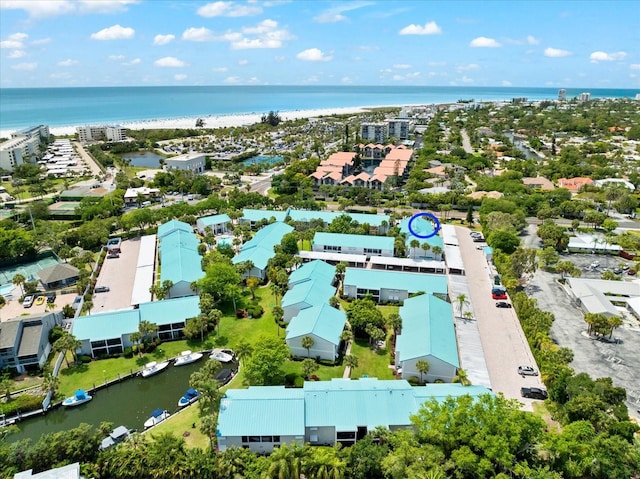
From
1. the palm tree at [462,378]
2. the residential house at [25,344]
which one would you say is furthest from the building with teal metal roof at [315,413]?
Result: the residential house at [25,344]

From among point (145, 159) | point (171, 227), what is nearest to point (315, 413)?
point (171, 227)

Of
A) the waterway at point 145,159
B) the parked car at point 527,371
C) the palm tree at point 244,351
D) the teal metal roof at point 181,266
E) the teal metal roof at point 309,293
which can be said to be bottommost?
the parked car at point 527,371

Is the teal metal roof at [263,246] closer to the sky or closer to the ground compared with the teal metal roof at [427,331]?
closer to the sky

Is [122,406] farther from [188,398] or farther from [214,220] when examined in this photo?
[214,220]

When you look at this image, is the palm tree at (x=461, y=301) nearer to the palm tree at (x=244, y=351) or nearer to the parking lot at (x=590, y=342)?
the parking lot at (x=590, y=342)

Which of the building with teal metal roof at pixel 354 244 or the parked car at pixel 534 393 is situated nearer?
the parked car at pixel 534 393

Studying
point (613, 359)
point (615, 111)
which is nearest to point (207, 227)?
point (613, 359)

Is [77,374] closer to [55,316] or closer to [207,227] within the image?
[55,316]
